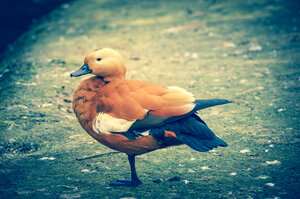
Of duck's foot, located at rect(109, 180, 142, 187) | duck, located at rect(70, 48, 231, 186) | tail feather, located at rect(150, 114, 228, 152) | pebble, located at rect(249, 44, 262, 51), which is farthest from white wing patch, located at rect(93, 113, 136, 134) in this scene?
pebble, located at rect(249, 44, 262, 51)

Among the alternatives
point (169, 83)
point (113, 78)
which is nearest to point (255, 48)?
point (169, 83)

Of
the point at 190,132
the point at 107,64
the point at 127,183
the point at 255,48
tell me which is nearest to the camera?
the point at 190,132

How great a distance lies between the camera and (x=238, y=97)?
5113 mm

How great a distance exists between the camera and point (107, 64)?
3521 millimetres

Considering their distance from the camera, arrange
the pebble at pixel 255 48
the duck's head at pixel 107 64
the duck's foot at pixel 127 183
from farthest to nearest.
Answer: the pebble at pixel 255 48 < the duck's head at pixel 107 64 < the duck's foot at pixel 127 183

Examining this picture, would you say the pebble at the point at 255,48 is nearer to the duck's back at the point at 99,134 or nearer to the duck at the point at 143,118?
the duck at the point at 143,118

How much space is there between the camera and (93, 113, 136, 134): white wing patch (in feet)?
10.4

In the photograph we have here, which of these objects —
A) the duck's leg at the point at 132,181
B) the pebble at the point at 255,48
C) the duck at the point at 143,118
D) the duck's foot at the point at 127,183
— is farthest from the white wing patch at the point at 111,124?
the pebble at the point at 255,48

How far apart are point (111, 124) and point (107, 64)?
0.61 m

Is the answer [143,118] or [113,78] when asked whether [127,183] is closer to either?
[143,118]

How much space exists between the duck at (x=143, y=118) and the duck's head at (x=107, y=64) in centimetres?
21

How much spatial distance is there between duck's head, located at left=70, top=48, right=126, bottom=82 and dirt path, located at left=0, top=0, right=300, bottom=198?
79 cm

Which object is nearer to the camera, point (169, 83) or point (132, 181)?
point (132, 181)

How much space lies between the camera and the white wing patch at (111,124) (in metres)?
3.16
